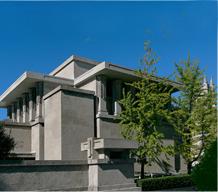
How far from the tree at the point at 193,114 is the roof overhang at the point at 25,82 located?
432 inches

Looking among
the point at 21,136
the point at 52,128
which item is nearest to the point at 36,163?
the point at 52,128

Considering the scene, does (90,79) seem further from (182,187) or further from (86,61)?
(182,187)

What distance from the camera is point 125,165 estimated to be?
64.5 ft

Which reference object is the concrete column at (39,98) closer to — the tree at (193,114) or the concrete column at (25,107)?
the concrete column at (25,107)

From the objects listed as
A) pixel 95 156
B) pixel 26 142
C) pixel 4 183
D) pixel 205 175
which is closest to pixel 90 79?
pixel 26 142

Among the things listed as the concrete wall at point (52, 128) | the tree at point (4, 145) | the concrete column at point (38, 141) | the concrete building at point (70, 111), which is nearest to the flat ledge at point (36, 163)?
the concrete building at point (70, 111)

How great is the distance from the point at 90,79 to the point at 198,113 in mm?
10128

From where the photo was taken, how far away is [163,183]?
67.1ft

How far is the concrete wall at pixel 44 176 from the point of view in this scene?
15555mm

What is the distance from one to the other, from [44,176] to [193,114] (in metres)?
11.0

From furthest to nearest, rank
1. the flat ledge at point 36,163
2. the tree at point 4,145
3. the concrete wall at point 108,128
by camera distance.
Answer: the concrete wall at point 108,128 → the tree at point 4,145 → the flat ledge at point 36,163

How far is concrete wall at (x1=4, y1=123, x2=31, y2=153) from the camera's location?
2718 centimetres

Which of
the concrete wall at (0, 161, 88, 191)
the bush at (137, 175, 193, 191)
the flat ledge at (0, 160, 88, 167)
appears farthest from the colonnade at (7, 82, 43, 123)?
the bush at (137, 175, 193, 191)

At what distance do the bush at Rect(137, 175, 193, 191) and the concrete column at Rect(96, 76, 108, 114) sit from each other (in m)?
8.17
